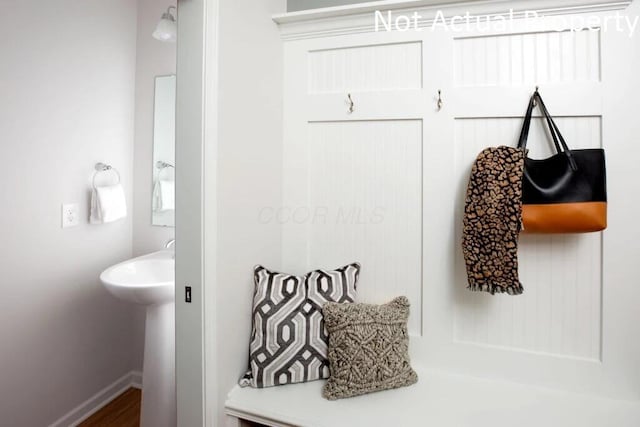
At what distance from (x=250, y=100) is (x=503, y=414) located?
1531 millimetres

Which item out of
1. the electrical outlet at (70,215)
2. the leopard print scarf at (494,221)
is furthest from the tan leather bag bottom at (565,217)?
the electrical outlet at (70,215)

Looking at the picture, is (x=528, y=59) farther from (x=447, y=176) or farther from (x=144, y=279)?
(x=144, y=279)

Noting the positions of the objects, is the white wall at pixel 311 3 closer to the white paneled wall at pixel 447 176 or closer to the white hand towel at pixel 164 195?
the white paneled wall at pixel 447 176

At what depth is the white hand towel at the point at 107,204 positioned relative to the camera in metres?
1.99

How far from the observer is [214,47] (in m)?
1.19

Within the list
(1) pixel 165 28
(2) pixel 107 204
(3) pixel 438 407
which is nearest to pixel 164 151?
(2) pixel 107 204

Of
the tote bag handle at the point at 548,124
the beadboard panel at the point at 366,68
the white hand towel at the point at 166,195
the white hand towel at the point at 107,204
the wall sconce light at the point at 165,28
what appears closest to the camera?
the tote bag handle at the point at 548,124

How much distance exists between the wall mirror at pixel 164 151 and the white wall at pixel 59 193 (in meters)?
0.19

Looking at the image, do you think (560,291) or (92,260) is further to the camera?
(92,260)

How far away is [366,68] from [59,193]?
5.72 feet

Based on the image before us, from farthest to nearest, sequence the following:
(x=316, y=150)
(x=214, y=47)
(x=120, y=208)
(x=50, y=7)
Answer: (x=120, y=208) → (x=50, y=7) → (x=316, y=150) → (x=214, y=47)

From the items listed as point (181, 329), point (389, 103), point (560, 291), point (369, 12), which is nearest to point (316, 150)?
point (389, 103)

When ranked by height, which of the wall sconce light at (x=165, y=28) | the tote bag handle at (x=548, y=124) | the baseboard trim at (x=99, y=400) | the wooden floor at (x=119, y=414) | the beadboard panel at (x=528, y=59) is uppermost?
the wall sconce light at (x=165, y=28)

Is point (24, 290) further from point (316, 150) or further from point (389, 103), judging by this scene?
point (389, 103)
